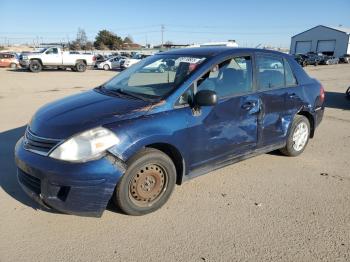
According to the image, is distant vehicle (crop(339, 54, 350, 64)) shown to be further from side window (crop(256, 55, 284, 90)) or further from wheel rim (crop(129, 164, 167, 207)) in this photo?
wheel rim (crop(129, 164, 167, 207))

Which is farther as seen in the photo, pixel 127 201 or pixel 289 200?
pixel 289 200

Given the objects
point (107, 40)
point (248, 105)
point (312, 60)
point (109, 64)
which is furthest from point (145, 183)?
point (107, 40)

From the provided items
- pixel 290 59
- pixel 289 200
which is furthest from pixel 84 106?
pixel 290 59

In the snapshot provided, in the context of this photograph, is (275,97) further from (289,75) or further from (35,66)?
(35,66)

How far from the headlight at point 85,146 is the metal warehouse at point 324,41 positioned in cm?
6526

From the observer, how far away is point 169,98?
3.77m

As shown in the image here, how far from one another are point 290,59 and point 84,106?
3280mm

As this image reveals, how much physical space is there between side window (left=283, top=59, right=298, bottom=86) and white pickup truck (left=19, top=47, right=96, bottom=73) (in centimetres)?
2636

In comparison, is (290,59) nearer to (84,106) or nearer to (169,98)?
(169,98)

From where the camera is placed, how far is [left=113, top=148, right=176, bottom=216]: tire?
347 cm

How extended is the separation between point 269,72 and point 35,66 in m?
26.8

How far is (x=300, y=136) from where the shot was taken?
5637mm

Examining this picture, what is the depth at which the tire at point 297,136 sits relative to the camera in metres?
5.39

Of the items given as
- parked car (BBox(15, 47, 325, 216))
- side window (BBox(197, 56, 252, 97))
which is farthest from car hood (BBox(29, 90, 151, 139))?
side window (BBox(197, 56, 252, 97))
